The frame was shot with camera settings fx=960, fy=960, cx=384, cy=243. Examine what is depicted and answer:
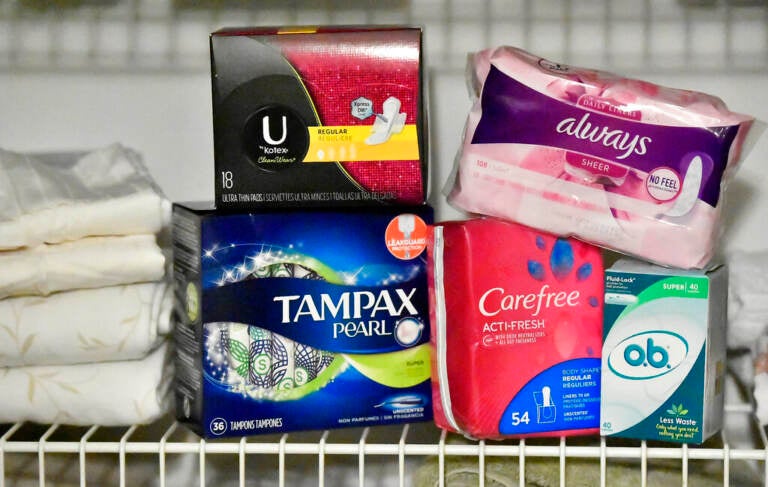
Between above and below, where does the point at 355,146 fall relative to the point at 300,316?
above

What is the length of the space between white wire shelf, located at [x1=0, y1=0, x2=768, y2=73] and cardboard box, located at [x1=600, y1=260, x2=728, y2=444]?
33cm

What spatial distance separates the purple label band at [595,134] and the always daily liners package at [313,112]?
0.24ft

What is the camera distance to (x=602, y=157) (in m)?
0.87

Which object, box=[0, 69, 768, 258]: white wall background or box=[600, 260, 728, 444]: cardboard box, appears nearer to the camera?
box=[600, 260, 728, 444]: cardboard box

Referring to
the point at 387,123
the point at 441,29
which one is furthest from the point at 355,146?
the point at 441,29

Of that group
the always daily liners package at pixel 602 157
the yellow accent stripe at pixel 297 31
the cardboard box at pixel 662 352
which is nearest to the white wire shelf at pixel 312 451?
the cardboard box at pixel 662 352

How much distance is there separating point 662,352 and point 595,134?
209mm

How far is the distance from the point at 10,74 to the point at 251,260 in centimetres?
47

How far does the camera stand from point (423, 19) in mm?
1134

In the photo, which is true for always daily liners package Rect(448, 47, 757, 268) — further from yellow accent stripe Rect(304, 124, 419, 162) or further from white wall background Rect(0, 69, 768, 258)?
white wall background Rect(0, 69, 768, 258)

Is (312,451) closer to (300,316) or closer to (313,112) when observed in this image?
(300,316)

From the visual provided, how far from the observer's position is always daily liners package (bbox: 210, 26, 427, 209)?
90cm

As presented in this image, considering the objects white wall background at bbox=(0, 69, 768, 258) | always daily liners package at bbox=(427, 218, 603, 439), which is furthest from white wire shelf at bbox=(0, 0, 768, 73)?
always daily liners package at bbox=(427, 218, 603, 439)

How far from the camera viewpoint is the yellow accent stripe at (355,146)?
91 centimetres
